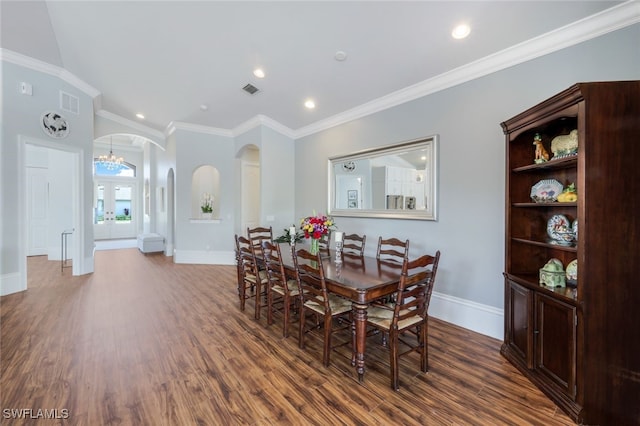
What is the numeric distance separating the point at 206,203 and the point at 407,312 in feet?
21.1

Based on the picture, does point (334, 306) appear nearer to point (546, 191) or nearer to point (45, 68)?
point (546, 191)

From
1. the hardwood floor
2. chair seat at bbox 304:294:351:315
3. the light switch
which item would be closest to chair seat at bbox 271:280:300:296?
chair seat at bbox 304:294:351:315

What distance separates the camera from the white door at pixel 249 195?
686 cm

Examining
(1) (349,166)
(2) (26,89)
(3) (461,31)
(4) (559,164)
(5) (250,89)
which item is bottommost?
(4) (559,164)

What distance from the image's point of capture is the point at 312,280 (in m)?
2.44

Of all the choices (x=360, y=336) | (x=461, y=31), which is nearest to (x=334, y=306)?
(x=360, y=336)

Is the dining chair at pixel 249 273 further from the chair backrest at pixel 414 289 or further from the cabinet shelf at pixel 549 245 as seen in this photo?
the cabinet shelf at pixel 549 245

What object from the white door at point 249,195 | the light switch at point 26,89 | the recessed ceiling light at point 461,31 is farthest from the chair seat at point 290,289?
the light switch at point 26,89

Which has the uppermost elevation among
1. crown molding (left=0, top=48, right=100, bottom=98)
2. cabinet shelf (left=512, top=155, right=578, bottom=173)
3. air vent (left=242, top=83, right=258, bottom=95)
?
crown molding (left=0, top=48, right=100, bottom=98)

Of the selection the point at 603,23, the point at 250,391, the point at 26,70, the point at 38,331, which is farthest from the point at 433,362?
the point at 26,70

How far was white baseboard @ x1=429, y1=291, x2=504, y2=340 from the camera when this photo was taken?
2.84m

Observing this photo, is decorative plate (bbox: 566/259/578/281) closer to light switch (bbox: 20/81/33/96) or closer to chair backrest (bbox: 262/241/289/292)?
chair backrest (bbox: 262/241/289/292)

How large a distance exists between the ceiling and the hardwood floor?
313 cm

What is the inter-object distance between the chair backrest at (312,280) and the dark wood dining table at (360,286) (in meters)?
0.08
